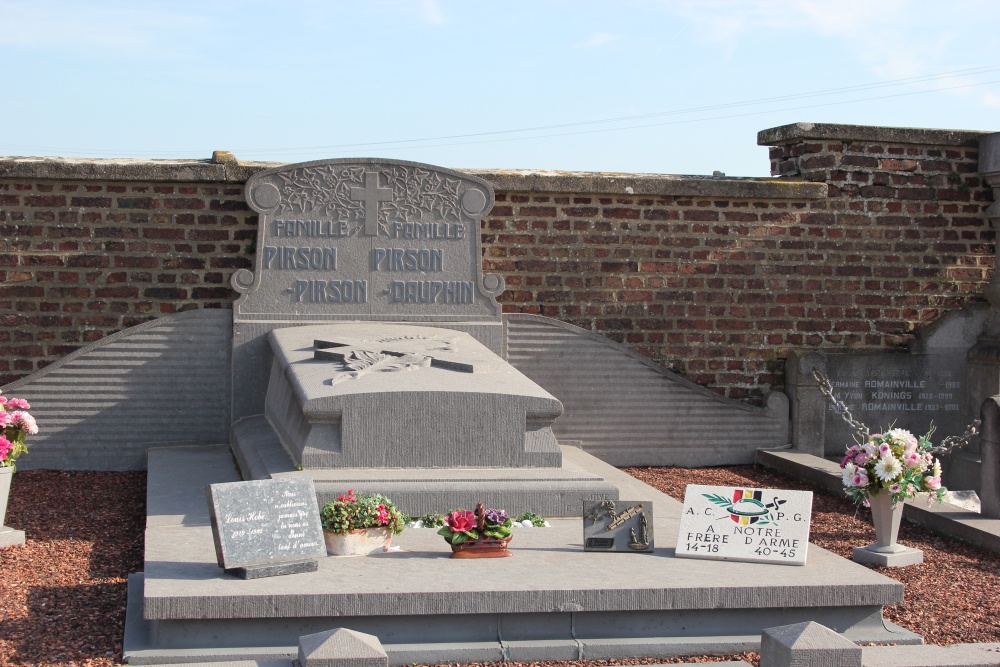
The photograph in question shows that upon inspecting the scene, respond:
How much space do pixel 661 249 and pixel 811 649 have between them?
256 inches

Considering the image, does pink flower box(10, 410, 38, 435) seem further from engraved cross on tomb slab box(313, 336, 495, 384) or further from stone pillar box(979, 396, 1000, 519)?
stone pillar box(979, 396, 1000, 519)

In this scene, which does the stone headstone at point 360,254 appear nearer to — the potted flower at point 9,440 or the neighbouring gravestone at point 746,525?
the potted flower at point 9,440

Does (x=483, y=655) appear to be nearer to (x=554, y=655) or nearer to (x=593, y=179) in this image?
(x=554, y=655)

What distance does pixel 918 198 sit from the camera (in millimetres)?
10805

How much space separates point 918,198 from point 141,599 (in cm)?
798

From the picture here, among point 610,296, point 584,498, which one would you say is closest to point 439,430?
point 584,498

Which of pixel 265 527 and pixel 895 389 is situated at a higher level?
pixel 895 389

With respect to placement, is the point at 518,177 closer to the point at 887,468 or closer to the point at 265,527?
the point at 887,468

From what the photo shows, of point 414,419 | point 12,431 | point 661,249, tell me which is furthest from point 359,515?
point 661,249

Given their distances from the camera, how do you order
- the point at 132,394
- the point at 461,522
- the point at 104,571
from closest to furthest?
the point at 461,522 < the point at 104,571 < the point at 132,394

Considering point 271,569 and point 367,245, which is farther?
point 367,245

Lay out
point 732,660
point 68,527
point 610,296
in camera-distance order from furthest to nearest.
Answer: point 610,296
point 68,527
point 732,660

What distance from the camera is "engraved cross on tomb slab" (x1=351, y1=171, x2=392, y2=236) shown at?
9.52 metres

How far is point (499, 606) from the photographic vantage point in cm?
508
